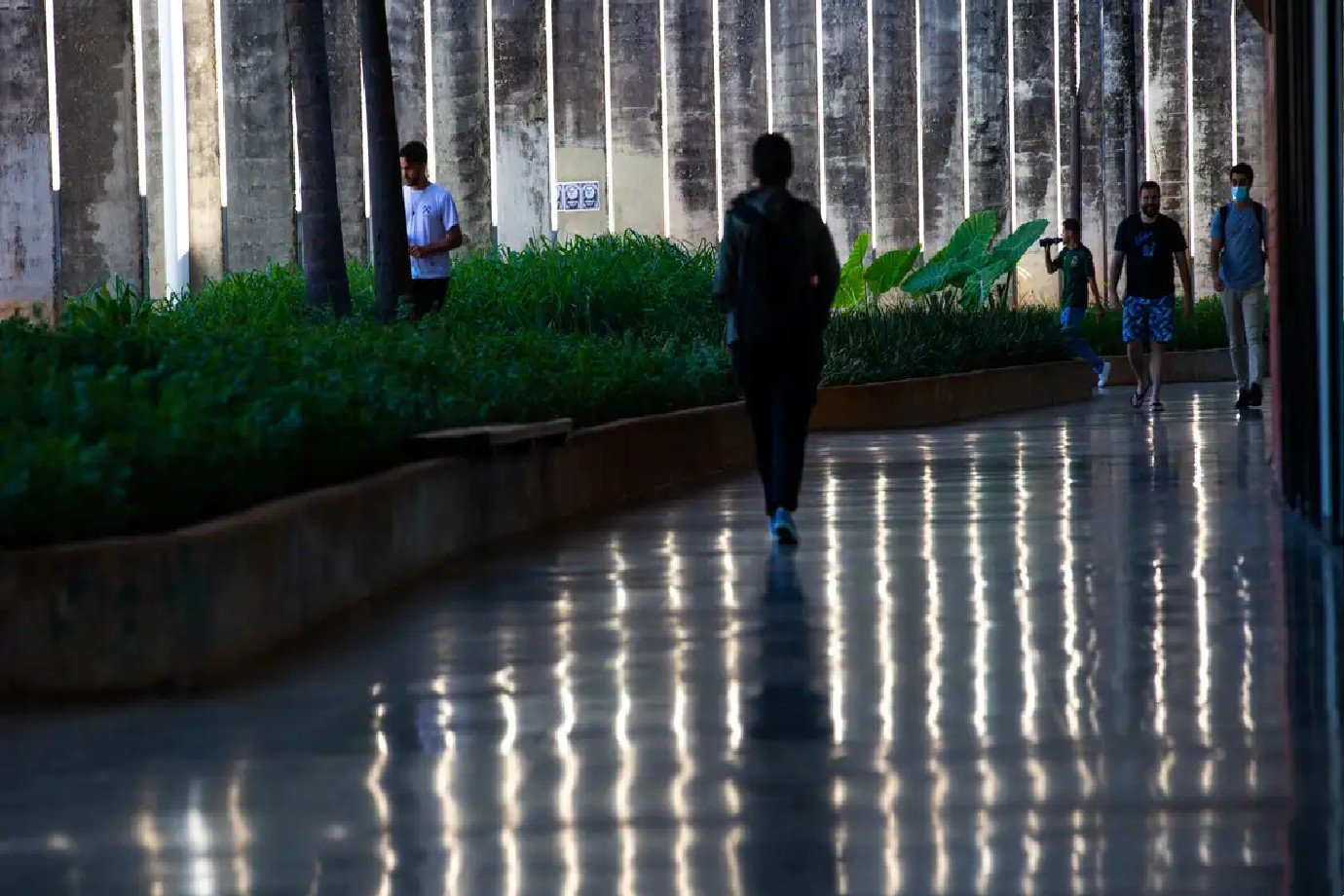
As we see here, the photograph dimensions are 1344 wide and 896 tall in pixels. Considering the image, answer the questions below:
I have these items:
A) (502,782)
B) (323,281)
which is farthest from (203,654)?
(323,281)

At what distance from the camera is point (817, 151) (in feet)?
96.7

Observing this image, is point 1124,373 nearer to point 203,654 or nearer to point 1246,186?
point 1246,186

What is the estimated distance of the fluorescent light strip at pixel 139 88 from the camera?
2022 cm

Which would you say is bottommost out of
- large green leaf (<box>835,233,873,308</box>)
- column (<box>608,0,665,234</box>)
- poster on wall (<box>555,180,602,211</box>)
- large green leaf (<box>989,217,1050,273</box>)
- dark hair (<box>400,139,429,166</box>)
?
large green leaf (<box>835,233,873,308</box>)

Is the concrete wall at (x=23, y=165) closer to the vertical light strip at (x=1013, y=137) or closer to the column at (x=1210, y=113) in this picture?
the vertical light strip at (x=1013, y=137)

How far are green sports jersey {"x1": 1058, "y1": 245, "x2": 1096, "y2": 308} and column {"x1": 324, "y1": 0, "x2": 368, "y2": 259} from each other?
8.25m

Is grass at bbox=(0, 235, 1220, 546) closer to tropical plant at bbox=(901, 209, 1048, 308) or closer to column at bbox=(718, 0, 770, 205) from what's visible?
tropical plant at bbox=(901, 209, 1048, 308)

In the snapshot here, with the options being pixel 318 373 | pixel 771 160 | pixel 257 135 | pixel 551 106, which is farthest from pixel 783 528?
pixel 551 106

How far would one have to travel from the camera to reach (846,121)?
98.5ft

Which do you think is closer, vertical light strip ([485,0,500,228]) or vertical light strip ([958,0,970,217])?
vertical light strip ([485,0,500,228])

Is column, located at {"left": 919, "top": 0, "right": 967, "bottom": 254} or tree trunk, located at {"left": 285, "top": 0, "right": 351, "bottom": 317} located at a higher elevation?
column, located at {"left": 919, "top": 0, "right": 967, "bottom": 254}

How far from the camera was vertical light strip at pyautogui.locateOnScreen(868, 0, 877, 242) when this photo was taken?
30.4 m

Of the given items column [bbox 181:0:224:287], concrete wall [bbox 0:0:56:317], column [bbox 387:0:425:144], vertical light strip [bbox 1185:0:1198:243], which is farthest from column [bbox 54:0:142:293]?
vertical light strip [bbox 1185:0:1198:243]

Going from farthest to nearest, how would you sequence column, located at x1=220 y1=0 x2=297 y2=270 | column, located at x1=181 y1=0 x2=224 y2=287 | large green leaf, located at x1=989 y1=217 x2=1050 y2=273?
1. large green leaf, located at x1=989 y1=217 x2=1050 y2=273
2. column, located at x1=181 y1=0 x2=224 y2=287
3. column, located at x1=220 y1=0 x2=297 y2=270
